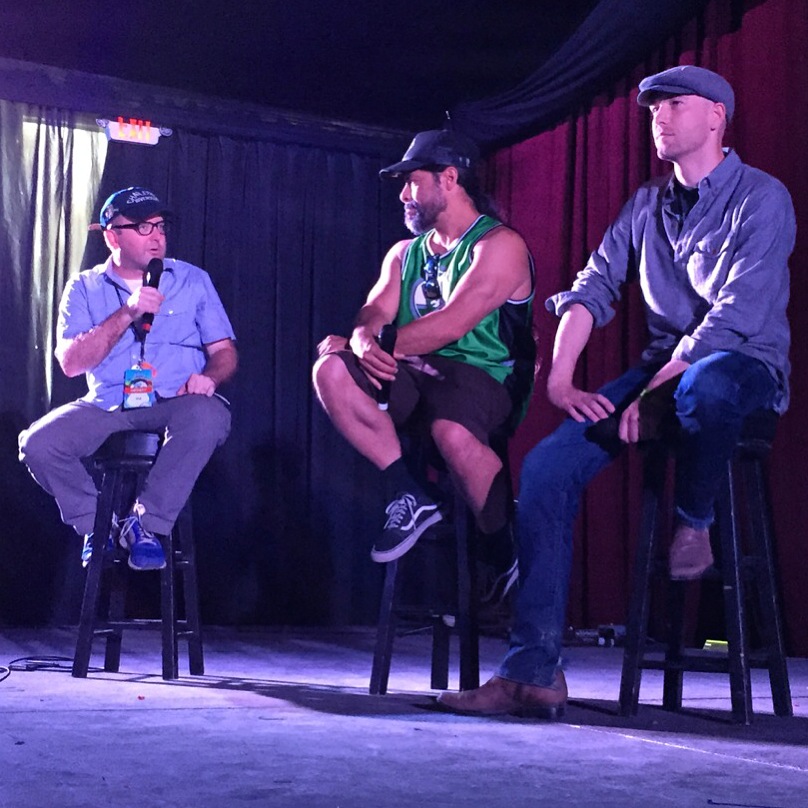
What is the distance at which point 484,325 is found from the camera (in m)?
2.86

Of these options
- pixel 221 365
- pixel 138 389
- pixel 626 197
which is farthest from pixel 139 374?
pixel 626 197

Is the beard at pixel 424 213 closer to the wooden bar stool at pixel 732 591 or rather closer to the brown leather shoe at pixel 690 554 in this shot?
the wooden bar stool at pixel 732 591

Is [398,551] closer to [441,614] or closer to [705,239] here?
[441,614]

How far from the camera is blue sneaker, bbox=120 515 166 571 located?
310 cm

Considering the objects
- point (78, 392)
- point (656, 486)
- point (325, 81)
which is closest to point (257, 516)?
point (78, 392)

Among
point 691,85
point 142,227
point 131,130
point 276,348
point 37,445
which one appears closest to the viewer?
point 691,85

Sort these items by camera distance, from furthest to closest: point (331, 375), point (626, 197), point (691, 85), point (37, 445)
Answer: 1. point (626, 197)
2. point (37, 445)
3. point (331, 375)
4. point (691, 85)

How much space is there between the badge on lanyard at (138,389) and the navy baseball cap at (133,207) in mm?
537

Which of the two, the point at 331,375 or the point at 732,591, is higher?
the point at 331,375

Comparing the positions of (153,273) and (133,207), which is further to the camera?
(133,207)

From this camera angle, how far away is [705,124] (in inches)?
99.7

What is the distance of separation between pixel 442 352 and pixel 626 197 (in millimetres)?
2187

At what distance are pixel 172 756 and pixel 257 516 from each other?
3.63 m

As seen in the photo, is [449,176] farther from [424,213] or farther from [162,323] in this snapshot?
[162,323]
